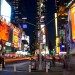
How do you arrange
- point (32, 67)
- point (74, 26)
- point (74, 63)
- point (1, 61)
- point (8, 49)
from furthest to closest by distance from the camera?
point (8, 49), point (74, 26), point (1, 61), point (32, 67), point (74, 63)

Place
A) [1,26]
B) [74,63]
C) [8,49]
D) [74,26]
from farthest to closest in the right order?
[8,49], [1,26], [74,26], [74,63]

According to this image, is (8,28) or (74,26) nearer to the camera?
(74,26)

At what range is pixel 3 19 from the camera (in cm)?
12775

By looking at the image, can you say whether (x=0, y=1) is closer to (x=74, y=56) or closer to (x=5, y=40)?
(x=5, y=40)

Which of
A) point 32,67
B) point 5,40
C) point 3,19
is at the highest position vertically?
point 3,19

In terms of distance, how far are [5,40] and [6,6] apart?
15497mm

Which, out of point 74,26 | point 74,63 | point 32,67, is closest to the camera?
point 74,63

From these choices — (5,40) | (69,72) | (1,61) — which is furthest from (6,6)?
(69,72)

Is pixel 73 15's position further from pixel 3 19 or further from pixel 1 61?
pixel 1 61

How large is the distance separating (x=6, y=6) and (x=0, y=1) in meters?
5.79

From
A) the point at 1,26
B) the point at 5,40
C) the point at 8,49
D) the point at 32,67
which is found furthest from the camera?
the point at 8,49

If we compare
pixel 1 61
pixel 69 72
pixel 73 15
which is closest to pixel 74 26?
pixel 73 15

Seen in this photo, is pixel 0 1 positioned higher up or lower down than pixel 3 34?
higher up

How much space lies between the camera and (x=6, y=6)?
130 meters
